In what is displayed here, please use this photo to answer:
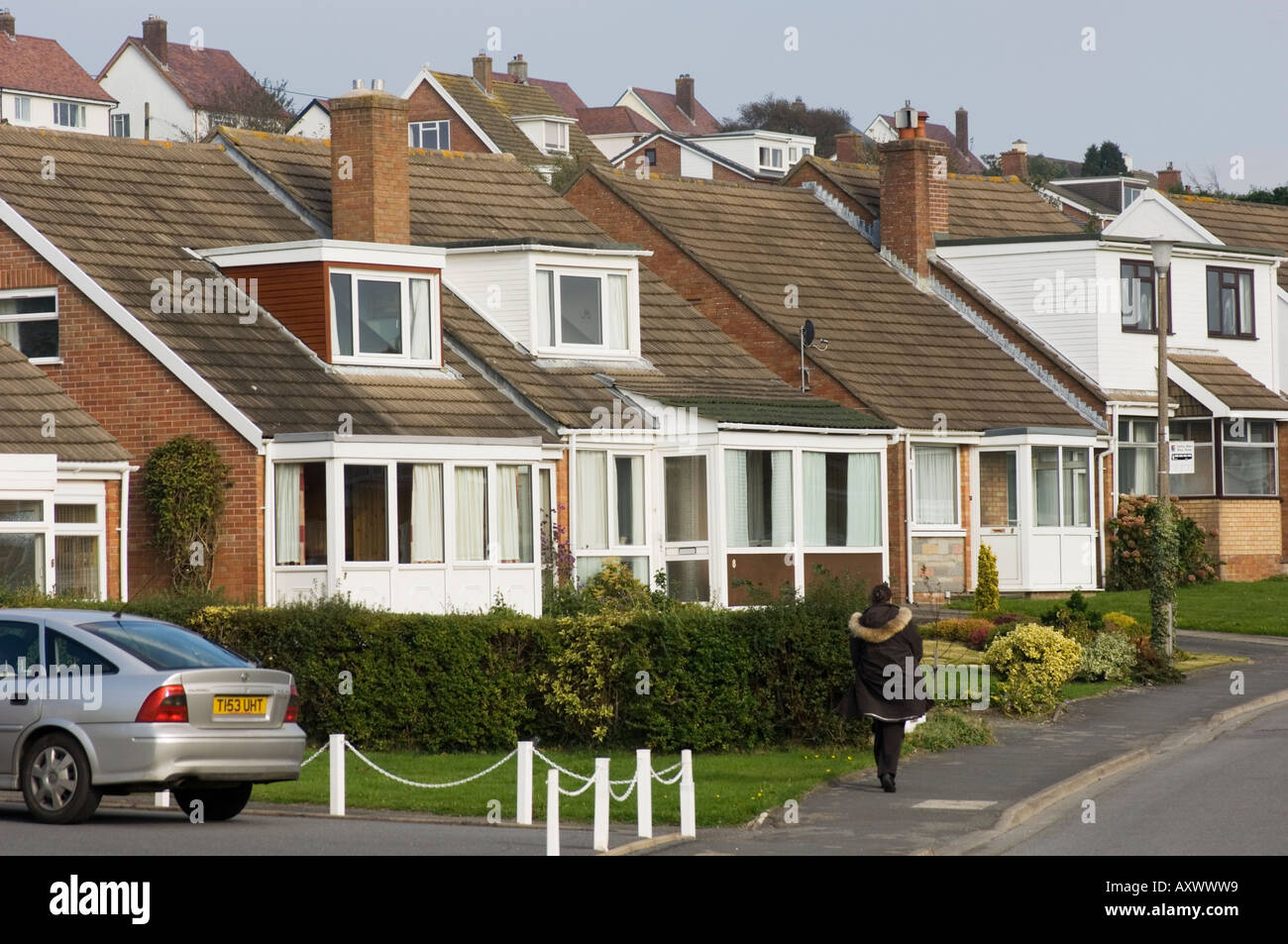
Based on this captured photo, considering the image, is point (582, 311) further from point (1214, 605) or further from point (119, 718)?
point (119, 718)

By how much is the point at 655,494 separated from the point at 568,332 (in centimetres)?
330

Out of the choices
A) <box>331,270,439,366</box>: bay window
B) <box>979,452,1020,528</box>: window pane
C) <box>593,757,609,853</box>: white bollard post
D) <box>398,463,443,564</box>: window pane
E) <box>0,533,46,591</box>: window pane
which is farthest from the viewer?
<box>979,452,1020,528</box>: window pane

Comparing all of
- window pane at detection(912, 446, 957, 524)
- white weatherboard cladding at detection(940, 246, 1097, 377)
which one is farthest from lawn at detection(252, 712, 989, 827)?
white weatherboard cladding at detection(940, 246, 1097, 377)

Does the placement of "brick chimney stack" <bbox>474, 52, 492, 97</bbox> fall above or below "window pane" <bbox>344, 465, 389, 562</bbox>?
above

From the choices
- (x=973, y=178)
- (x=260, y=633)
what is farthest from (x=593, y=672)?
(x=973, y=178)

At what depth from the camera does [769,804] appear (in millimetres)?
17031

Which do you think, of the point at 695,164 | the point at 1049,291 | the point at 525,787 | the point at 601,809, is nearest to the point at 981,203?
the point at 1049,291

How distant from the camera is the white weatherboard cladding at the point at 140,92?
298 ft

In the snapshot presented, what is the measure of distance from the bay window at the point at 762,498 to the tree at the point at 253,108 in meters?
54.5

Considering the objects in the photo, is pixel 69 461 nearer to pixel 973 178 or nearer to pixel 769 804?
pixel 769 804

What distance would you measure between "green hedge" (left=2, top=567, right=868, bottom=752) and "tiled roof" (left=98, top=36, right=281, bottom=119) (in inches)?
2666

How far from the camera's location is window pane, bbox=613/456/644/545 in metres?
31.1

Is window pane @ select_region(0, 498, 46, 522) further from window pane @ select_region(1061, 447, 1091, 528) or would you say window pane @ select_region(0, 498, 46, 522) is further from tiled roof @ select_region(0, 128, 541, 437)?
window pane @ select_region(1061, 447, 1091, 528)

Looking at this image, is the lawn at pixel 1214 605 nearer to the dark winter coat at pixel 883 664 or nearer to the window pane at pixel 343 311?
the window pane at pixel 343 311
